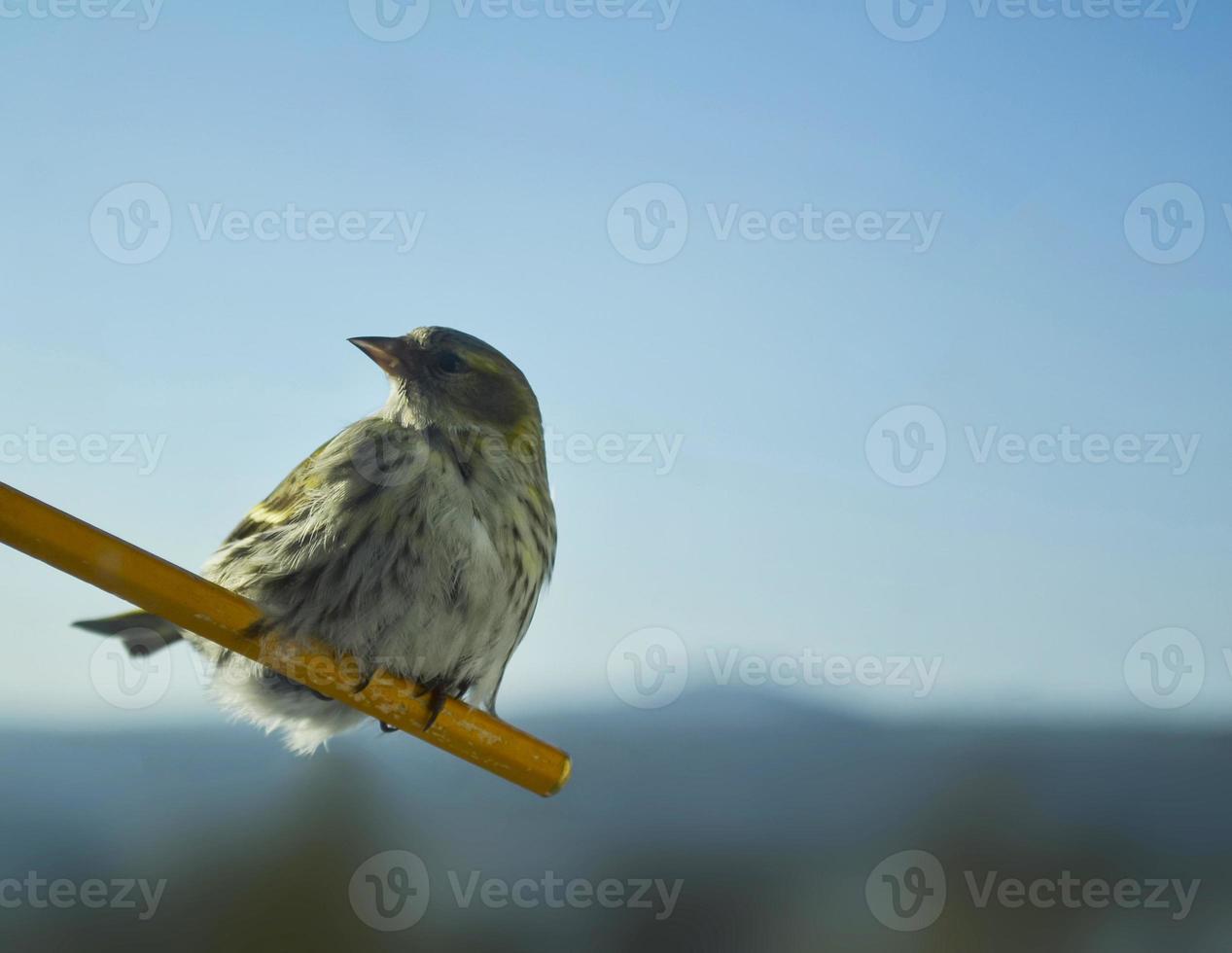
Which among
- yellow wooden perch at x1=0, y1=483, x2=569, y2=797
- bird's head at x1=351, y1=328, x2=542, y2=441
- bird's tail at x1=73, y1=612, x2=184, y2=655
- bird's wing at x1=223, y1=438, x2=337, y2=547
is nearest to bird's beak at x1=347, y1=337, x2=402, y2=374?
bird's head at x1=351, y1=328, x2=542, y2=441

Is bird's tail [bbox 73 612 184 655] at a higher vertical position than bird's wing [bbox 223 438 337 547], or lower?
lower

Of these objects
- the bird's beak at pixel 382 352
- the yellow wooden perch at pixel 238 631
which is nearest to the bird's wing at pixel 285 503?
the bird's beak at pixel 382 352

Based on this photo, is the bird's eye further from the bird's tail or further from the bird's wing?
the bird's tail

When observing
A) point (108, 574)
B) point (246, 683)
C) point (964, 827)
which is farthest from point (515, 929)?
point (108, 574)

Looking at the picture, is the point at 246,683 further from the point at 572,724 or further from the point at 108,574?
the point at 572,724

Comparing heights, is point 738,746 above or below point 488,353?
above

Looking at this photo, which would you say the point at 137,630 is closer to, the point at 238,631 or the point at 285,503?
the point at 285,503
